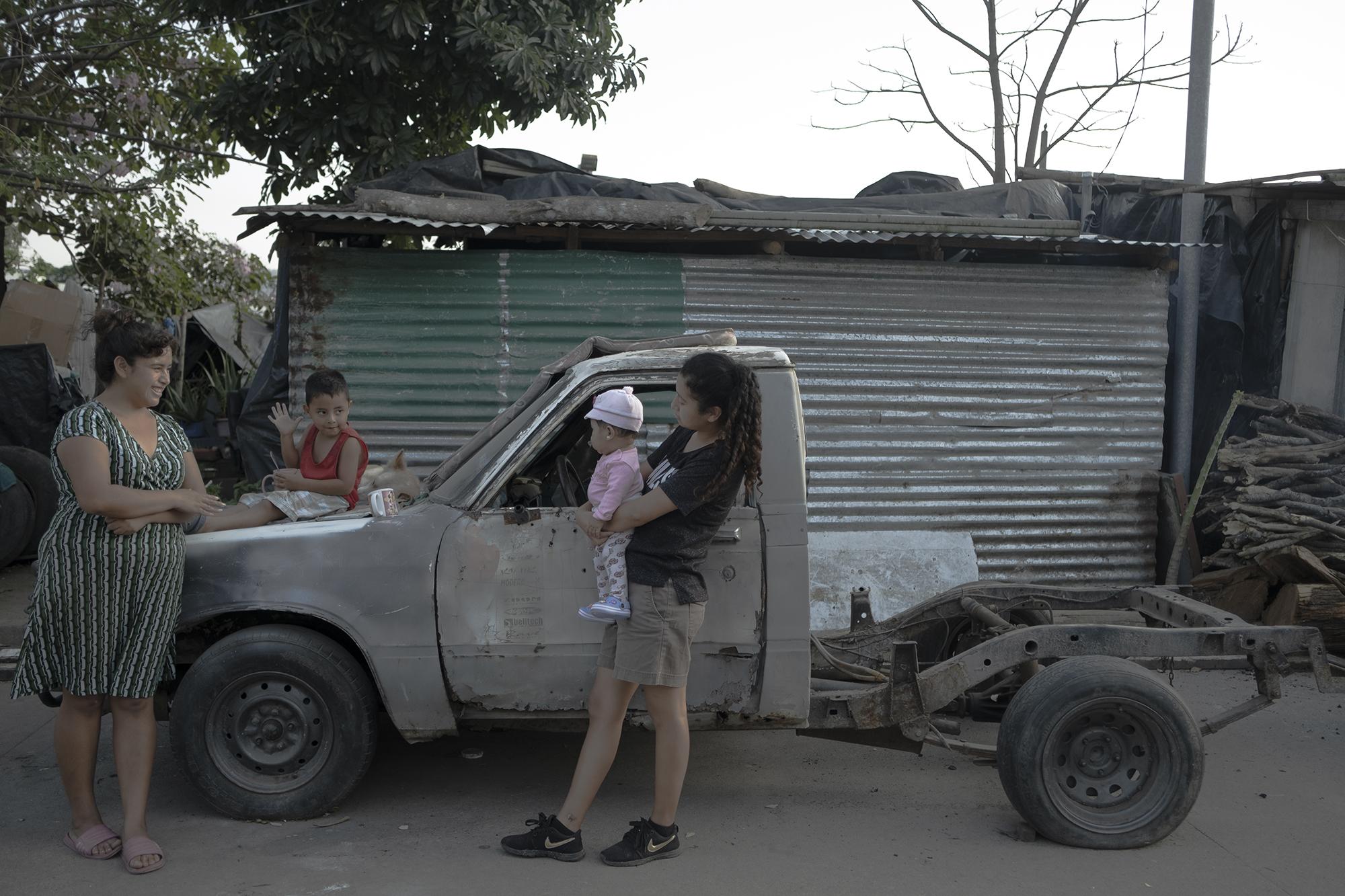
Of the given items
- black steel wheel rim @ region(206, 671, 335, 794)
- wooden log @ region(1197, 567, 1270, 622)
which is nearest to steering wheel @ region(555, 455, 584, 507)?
black steel wheel rim @ region(206, 671, 335, 794)

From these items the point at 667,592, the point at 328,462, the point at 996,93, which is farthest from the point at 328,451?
the point at 996,93

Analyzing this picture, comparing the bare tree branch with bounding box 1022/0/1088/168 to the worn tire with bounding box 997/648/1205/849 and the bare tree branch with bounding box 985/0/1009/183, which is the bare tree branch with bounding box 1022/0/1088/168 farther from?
the worn tire with bounding box 997/648/1205/849

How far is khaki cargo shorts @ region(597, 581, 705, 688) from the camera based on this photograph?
12.3 feet

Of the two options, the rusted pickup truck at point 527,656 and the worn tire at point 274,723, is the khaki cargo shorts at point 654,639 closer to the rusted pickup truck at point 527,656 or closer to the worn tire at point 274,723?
the rusted pickup truck at point 527,656

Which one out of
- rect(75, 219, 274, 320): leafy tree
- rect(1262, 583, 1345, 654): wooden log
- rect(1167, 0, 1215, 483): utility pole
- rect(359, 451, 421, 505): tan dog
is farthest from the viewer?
rect(75, 219, 274, 320): leafy tree

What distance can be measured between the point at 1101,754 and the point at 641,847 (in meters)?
1.83

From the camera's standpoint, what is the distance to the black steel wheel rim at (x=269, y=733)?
4098mm

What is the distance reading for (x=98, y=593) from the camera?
3.79m

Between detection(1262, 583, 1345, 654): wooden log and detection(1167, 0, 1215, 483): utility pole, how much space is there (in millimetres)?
1825

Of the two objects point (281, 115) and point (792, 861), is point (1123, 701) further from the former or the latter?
point (281, 115)

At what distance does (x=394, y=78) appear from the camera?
30.5 feet

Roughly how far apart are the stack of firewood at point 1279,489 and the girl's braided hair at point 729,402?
459 cm

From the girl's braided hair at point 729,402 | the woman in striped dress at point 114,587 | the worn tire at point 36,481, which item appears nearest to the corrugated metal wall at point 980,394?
the girl's braided hair at point 729,402

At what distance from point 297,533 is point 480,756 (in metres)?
1.48
